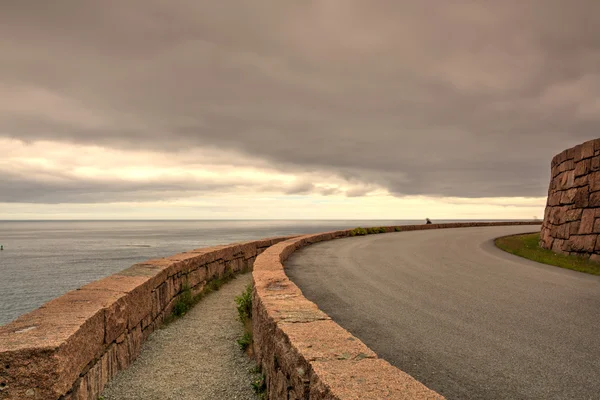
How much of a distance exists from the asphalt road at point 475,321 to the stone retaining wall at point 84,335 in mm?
3008

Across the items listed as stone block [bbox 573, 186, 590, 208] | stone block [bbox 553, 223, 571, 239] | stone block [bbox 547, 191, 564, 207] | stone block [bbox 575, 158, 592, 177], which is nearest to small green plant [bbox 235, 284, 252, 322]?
stone block [bbox 573, 186, 590, 208]

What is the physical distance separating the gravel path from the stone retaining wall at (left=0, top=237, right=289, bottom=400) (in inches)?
9.2

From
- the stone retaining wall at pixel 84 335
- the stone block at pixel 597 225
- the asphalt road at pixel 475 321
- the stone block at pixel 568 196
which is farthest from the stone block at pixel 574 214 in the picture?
the stone retaining wall at pixel 84 335

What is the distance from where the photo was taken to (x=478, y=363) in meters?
4.56

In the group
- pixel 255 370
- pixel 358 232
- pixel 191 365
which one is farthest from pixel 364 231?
pixel 255 370

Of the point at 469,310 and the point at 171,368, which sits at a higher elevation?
the point at 469,310

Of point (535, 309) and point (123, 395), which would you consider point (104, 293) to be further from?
point (535, 309)

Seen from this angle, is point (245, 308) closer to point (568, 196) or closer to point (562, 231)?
point (562, 231)

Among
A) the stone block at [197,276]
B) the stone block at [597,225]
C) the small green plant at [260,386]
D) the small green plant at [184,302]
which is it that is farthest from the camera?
the stone block at [597,225]

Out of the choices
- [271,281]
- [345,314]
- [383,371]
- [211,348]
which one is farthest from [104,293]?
[383,371]

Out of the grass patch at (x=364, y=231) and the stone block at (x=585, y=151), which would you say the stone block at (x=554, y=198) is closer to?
the stone block at (x=585, y=151)

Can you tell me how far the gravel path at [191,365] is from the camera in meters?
5.11

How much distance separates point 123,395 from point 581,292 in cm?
868

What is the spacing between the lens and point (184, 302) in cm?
894
